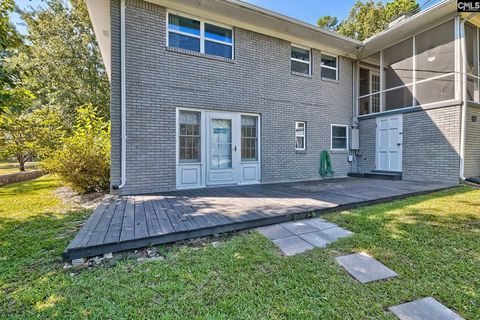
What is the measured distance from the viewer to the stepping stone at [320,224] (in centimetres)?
388

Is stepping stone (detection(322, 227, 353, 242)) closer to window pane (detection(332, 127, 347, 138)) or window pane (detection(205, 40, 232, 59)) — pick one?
window pane (detection(205, 40, 232, 59))

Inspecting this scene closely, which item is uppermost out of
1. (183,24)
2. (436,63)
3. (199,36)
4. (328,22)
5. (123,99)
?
(328,22)

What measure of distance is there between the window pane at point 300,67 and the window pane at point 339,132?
262 centimetres

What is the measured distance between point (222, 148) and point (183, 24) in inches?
148

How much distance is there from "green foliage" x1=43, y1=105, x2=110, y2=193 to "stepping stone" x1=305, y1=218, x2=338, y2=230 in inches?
237

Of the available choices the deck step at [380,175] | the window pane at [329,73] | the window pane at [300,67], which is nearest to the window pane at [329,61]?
the window pane at [329,73]

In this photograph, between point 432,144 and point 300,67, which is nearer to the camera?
point 432,144

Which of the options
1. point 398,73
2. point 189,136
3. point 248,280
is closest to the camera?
point 248,280

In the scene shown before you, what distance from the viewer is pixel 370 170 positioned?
974 centimetres

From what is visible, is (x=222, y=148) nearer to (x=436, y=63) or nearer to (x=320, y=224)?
(x=320, y=224)

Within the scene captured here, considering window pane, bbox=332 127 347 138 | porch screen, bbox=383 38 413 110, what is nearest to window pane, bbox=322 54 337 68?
porch screen, bbox=383 38 413 110

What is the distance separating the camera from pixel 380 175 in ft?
29.7

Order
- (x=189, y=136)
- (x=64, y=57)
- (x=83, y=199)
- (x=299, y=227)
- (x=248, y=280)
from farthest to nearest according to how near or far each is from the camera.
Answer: (x=64, y=57) < (x=189, y=136) < (x=83, y=199) < (x=299, y=227) < (x=248, y=280)

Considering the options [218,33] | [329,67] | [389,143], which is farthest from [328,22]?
[218,33]
